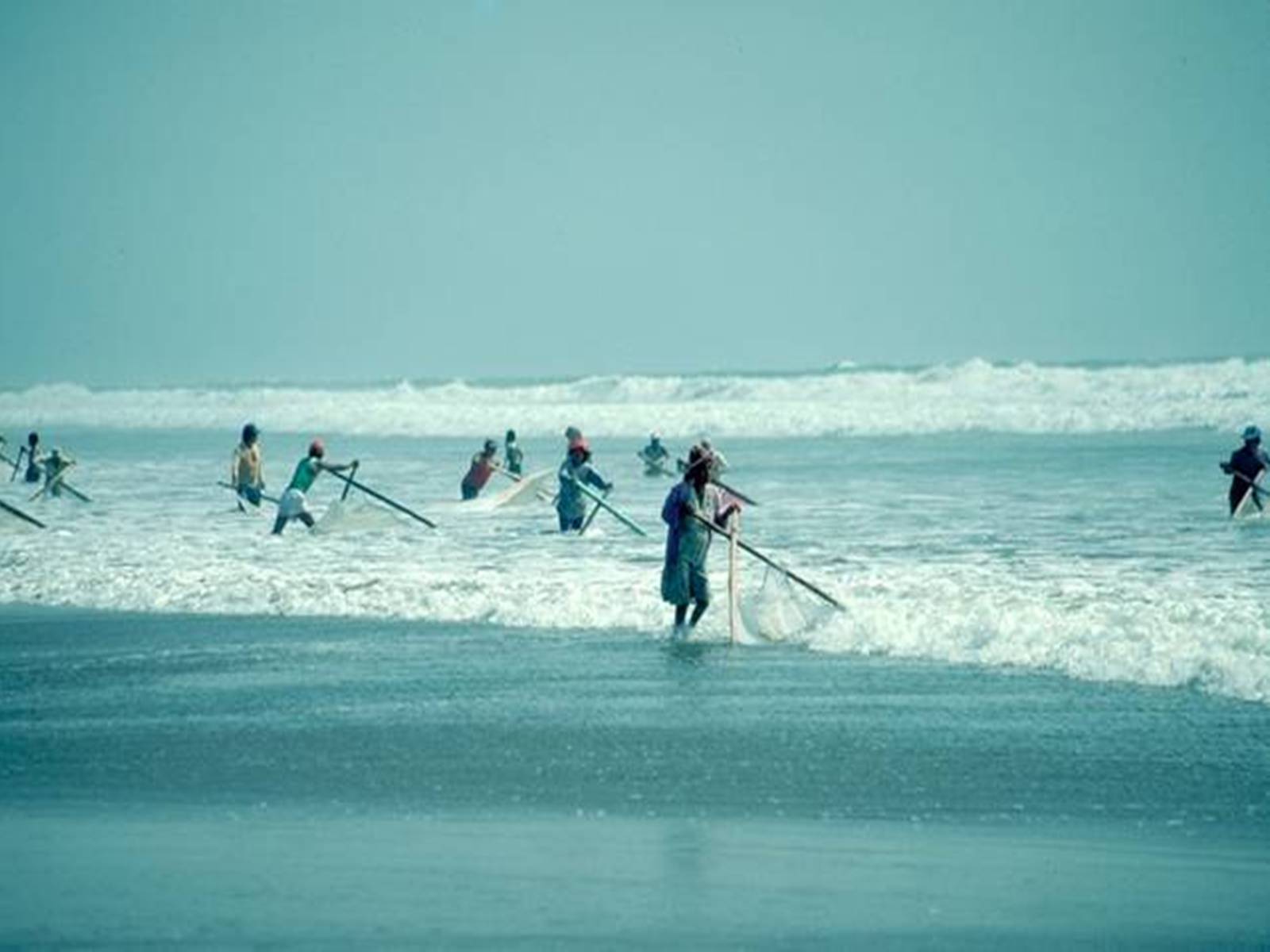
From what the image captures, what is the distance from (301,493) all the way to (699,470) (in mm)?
11120

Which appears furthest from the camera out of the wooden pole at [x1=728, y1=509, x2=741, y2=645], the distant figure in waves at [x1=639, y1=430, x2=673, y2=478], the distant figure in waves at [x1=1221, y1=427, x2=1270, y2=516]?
the distant figure in waves at [x1=639, y1=430, x2=673, y2=478]

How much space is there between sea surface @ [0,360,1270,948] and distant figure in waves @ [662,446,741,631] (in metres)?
0.43

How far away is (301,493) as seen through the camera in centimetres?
2547

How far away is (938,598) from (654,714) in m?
5.25

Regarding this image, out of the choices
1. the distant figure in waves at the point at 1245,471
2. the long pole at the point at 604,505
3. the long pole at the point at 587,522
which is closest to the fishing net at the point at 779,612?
the long pole at the point at 604,505

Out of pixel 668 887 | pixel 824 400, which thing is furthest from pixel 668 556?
pixel 824 400

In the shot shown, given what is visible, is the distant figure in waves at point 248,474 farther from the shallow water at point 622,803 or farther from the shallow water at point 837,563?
the shallow water at point 622,803

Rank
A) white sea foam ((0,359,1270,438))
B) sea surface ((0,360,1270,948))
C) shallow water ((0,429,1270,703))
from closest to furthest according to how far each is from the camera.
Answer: sea surface ((0,360,1270,948))
shallow water ((0,429,1270,703))
white sea foam ((0,359,1270,438))

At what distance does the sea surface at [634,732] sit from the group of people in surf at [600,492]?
472 mm

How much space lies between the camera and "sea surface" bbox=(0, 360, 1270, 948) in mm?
7762

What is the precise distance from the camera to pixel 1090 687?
13109mm

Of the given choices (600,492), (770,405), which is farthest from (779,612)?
(770,405)

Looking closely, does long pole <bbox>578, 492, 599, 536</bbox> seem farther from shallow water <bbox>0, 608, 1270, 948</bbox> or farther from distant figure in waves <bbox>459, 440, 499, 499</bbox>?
shallow water <bbox>0, 608, 1270, 948</bbox>

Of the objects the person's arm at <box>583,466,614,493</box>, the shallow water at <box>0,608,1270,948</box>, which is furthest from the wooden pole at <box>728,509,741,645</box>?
the person's arm at <box>583,466,614,493</box>
